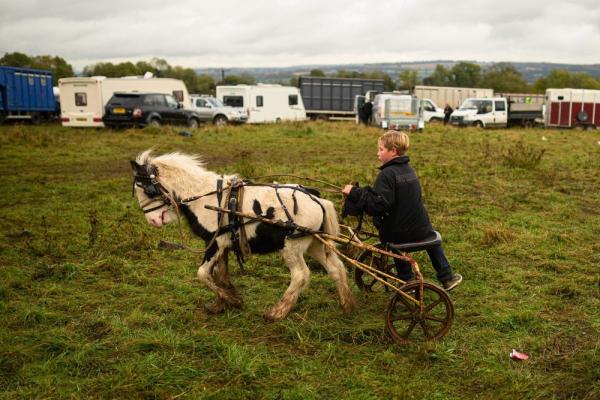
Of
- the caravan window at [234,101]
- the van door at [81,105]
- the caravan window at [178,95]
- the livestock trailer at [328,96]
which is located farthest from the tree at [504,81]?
the van door at [81,105]

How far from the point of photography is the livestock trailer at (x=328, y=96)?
42.0 meters

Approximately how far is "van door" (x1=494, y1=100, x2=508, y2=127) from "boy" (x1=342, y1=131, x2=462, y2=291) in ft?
102

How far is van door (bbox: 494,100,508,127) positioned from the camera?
34562mm

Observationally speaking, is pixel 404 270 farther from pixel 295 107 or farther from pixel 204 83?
pixel 204 83

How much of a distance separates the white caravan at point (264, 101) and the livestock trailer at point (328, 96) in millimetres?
4994

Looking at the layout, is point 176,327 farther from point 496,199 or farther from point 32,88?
point 32,88

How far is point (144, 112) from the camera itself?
26734mm

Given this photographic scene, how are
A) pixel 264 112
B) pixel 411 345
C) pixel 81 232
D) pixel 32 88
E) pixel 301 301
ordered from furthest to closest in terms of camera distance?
pixel 264 112, pixel 32 88, pixel 81 232, pixel 301 301, pixel 411 345

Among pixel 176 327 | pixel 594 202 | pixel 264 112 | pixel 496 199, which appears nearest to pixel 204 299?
pixel 176 327

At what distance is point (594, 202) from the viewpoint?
1136 cm

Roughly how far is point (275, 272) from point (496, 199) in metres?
5.88

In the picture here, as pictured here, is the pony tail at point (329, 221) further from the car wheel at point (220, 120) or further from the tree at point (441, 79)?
the tree at point (441, 79)

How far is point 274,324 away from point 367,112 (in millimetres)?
28062

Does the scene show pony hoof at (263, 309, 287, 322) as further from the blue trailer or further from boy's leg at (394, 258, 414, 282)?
the blue trailer
